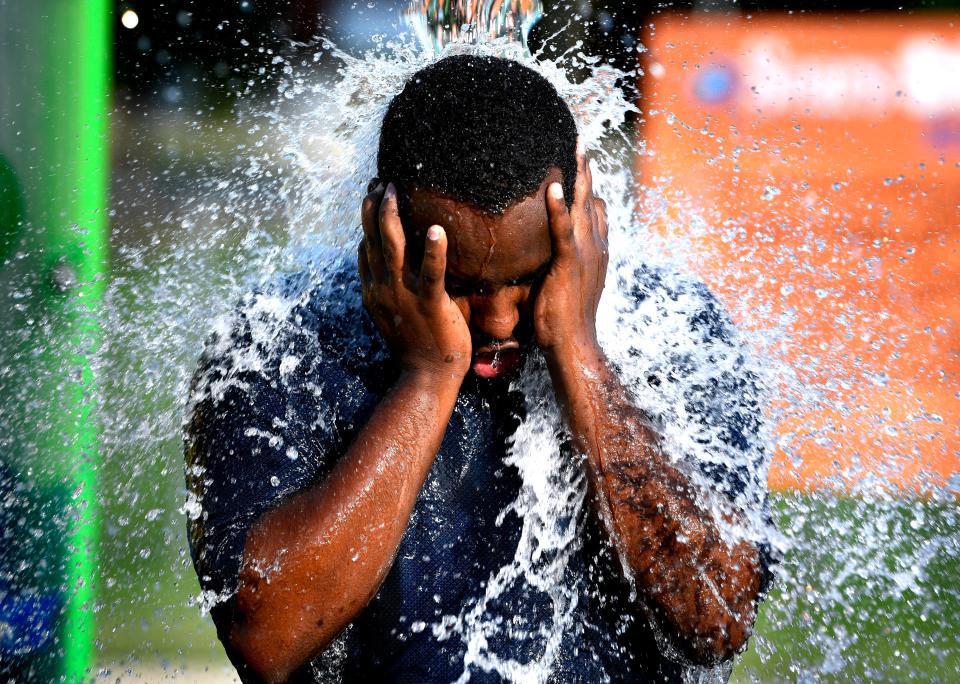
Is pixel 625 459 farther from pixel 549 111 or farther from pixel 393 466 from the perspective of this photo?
pixel 549 111

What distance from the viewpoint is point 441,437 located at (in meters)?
1.96

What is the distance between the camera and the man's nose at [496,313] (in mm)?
1979

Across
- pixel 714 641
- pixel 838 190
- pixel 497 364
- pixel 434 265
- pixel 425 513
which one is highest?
pixel 434 265

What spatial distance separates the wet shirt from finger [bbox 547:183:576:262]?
442 mm

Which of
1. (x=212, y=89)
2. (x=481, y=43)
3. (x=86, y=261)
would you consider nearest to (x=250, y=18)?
(x=212, y=89)

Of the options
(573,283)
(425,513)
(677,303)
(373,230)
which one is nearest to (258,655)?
(425,513)

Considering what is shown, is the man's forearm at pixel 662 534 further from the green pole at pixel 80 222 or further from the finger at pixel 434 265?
the green pole at pixel 80 222

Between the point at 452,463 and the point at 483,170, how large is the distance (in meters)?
0.78

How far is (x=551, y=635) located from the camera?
193 cm

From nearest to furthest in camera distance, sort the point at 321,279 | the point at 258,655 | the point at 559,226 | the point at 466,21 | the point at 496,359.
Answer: the point at 258,655 → the point at 559,226 → the point at 496,359 → the point at 321,279 → the point at 466,21

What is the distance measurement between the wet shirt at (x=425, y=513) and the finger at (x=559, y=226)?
1.45ft

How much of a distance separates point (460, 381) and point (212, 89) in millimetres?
6178

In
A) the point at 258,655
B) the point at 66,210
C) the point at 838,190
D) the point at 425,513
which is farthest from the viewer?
the point at 838,190

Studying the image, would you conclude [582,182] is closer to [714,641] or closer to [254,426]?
[254,426]
